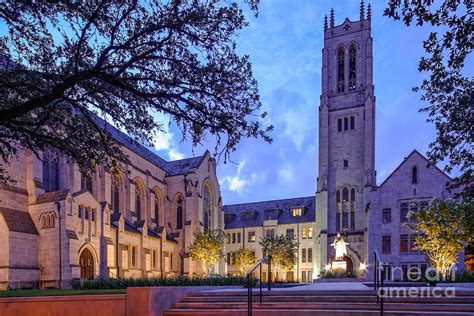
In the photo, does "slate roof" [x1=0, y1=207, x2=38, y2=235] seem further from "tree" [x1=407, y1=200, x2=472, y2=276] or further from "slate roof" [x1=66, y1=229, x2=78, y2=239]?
"tree" [x1=407, y1=200, x2=472, y2=276]

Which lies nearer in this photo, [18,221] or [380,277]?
[380,277]

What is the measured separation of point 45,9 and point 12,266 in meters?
22.0

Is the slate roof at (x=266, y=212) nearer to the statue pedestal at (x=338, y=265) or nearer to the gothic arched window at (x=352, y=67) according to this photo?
the gothic arched window at (x=352, y=67)

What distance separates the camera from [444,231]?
1037 inches

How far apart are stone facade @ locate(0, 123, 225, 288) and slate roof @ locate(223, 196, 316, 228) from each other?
1675cm

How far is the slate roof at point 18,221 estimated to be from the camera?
87.4 ft

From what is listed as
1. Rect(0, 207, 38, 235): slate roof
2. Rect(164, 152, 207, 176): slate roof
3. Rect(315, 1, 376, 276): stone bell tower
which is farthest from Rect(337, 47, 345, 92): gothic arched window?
Rect(0, 207, 38, 235): slate roof

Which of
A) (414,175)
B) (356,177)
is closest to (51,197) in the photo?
(414,175)

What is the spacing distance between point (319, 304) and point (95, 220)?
992 inches

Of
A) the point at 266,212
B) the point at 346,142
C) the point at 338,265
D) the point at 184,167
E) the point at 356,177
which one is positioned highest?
the point at 346,142

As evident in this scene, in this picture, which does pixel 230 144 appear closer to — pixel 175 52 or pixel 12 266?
pixel 175 52

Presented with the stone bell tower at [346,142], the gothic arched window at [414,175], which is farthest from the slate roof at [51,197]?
the gothic arched window at [414,175]

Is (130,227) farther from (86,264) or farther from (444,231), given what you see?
(444,231)

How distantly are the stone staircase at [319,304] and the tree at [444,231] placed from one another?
17.0 meters
